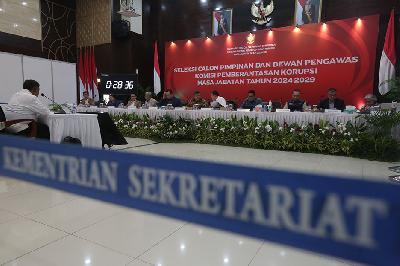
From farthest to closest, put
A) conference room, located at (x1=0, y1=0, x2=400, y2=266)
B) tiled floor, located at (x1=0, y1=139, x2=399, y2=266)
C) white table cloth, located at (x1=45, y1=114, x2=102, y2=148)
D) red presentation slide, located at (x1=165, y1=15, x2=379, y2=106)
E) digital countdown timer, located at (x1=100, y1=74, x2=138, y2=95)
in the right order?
digital countdown timer, located at (x1=100, y1=74, x2=138, y2=95) < red presentation slide, located at (x1=165, y1=15, x2=379, y2=106) < white table cloth, located at (x1=45, y1=114, x2=102, y2=148) < tiled floor, located at (x1=0, y1=139, x2=399, y2=266) < conference room, located at (x1=0, y1=0, x2=400, y2=266)

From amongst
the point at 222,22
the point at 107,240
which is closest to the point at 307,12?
the point at 222,22

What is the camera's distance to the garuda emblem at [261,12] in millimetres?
6719

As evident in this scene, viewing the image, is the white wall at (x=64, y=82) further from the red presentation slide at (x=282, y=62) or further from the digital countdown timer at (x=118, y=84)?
the red presentation slide at (x=282, y=62)

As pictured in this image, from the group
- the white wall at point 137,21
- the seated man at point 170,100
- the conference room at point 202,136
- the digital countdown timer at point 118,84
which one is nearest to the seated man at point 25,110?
Result: the conference room at point 202,136

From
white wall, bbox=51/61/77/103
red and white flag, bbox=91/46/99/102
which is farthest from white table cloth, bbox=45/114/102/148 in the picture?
red and white flag, bbox=91/46/99/102

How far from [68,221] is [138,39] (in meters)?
7.62

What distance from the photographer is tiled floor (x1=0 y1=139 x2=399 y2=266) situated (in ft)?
4.73

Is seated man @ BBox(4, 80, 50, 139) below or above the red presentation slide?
below

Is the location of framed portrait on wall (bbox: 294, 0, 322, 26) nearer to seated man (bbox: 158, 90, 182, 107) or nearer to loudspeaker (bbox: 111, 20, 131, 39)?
seated man (bbox: 158, 90, 182, 107)

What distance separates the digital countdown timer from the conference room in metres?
0.04

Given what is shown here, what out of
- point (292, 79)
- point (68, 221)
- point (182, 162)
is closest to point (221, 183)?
point (182, 162)

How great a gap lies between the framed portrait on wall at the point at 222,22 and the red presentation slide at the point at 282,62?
228 mm

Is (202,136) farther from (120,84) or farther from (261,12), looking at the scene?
(261,12)

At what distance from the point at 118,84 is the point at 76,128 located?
3.83m
